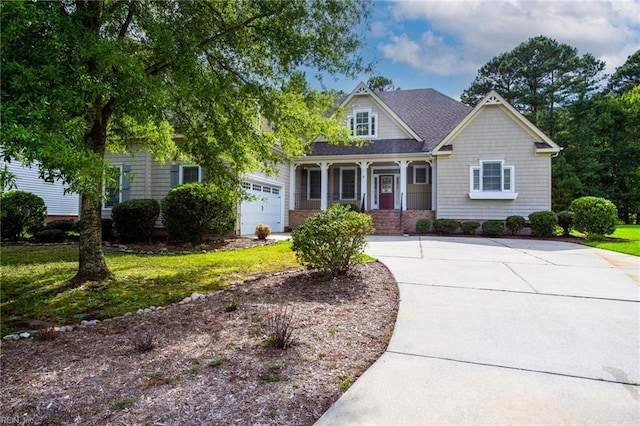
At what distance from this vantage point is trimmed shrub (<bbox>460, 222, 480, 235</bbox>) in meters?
15.5

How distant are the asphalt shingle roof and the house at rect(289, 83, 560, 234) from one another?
5cm

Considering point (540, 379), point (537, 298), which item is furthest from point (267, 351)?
point (537, 298)

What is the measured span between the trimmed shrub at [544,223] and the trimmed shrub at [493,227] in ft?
3.99

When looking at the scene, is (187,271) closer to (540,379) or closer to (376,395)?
(376,395)

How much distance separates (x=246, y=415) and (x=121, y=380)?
1.18m

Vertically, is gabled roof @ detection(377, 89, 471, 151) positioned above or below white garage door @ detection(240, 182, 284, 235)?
above

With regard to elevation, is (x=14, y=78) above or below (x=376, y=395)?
above

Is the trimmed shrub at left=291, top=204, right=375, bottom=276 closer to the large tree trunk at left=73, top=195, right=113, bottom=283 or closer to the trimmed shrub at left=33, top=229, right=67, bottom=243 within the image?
the large tree trunk at left=73, top=195, right=113, bottom=283

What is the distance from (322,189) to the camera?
61.0 ft

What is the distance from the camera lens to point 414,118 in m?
20.3

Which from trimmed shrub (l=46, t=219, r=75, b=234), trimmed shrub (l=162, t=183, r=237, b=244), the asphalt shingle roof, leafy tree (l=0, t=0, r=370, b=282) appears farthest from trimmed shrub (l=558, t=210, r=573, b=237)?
trimmed shrub (l=46, t=219, r=75, b=234)

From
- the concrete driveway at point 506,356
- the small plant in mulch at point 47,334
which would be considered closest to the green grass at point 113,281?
the small plant in mulch at point 47,334

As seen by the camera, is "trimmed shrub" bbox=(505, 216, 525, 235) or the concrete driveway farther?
"trimmed shrub" bbox=(505, 216, 525, 235)

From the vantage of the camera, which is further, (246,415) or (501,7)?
(501,7)
